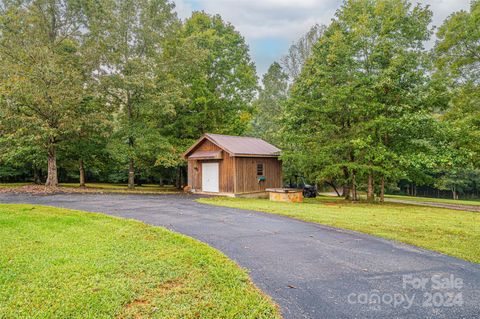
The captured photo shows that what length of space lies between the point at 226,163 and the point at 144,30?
420 inches

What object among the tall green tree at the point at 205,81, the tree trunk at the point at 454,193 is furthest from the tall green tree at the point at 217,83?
the tree trunk at the point at 454,193

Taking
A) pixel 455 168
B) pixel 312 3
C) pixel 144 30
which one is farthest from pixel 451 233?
pixel 144 30

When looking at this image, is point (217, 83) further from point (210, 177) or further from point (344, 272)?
point (344, 272)

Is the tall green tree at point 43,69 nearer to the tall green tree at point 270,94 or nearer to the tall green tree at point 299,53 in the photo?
the tall green tree at point 299,53

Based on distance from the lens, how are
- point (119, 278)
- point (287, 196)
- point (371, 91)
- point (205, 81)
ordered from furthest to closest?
point (205, 81) → point (287, 196) → point (371, 91) → point (119, 278)

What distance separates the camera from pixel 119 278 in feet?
13.1

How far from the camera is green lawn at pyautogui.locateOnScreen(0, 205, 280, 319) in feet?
10.6

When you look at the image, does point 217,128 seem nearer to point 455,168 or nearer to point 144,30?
point 144,30

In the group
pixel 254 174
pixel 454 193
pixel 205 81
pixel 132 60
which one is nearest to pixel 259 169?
pixel 254 174

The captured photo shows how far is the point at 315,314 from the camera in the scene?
318cm

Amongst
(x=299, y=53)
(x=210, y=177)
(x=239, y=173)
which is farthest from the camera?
(x=299, y=53)

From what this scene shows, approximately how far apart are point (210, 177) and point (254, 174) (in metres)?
2.62

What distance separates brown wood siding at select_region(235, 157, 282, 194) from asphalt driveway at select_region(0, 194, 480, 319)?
376 inches

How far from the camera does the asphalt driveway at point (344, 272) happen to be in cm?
337
